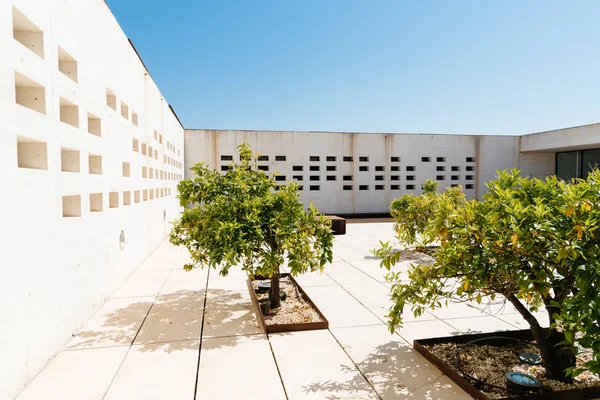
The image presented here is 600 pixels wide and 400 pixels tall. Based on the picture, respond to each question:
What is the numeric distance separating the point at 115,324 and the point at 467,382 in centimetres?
431

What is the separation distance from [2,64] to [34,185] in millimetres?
1136

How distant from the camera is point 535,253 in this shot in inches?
Answer: 109

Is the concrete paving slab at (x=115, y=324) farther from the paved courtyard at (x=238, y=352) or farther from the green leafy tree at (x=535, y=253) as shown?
the green leafy tree at (x=535, y=253)

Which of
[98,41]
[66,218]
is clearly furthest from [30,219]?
[98,41]

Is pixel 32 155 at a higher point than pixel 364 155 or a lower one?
lower

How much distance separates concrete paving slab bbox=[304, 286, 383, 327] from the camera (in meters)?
4.88

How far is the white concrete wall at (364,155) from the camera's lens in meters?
19.9

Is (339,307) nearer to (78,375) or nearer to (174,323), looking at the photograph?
(174,323)

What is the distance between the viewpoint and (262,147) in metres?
20.2

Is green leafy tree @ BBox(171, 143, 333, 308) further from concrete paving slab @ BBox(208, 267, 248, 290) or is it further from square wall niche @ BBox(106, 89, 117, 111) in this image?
square wall niche @ BBox(106, 89, 117, 111)

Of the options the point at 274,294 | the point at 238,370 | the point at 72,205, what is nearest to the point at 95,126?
the point at 72,205

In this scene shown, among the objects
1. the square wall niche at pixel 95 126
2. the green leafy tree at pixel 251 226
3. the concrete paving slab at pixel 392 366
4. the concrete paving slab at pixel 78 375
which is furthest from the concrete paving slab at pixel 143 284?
the concrete paving slab at pixel 392 366

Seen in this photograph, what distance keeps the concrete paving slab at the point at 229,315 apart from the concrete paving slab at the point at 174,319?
14 centimetres


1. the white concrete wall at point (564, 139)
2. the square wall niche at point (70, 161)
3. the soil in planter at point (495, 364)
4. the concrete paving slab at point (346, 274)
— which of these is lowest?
the concrete paving slab at point (346, 274)
